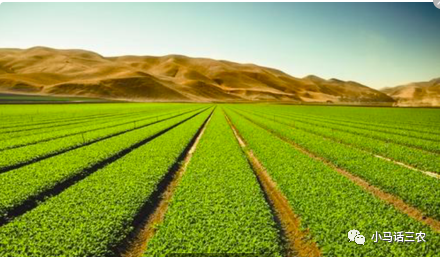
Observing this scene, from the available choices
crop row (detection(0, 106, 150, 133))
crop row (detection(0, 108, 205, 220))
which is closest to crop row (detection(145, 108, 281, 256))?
crop row (detection(0, 108, 205, 220))

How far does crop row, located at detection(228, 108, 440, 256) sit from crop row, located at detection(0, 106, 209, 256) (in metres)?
4.84

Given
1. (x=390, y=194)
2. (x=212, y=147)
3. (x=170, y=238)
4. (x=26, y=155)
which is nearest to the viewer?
(x=170, y=238)

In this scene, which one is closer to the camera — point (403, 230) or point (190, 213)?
point (403, 230)

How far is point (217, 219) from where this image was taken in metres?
7.83

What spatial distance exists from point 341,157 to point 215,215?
1016cm

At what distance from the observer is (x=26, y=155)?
613 inches

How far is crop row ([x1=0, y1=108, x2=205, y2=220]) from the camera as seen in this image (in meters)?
9.41

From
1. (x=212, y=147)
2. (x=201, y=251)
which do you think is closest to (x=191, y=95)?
(x=212, y=147)

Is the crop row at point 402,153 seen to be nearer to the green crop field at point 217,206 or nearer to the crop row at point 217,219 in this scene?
the green crop field at point 217,206

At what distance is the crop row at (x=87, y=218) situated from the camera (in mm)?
6477

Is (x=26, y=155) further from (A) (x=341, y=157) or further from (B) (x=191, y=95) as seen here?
(B) (x=191, y=95)

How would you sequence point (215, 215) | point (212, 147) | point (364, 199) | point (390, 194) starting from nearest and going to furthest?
point (215, 215)
point (364, 199)
point (390, 194)
point (212, 147)
